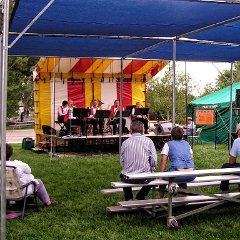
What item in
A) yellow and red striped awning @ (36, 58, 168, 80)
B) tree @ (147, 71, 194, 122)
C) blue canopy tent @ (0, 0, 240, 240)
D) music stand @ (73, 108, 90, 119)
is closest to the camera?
blue canopy tent @ (0, 0, 240, 240)

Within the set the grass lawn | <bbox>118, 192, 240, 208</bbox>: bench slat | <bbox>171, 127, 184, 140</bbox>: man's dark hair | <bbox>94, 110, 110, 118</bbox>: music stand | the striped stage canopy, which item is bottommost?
the grass lawn

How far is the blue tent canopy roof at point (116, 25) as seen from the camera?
5223mm

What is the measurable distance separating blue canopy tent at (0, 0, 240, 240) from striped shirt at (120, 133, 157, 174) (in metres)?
1.59

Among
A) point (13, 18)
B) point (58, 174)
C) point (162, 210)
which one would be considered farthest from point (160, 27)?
point (58, 174)

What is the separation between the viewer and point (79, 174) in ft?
27.9

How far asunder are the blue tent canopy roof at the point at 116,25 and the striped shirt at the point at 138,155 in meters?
1.61

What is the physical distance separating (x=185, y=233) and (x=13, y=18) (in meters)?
3.42

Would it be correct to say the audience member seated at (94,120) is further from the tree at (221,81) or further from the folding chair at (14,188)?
the tree at (221,81)

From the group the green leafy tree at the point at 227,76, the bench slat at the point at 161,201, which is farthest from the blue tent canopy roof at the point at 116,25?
the green leafy tree at the point at 227,76

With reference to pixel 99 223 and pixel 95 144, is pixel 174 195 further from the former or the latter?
pixel 95 144

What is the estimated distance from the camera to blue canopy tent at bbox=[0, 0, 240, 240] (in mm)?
5105

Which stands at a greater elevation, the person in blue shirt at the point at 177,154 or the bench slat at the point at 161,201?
the person in blue shirt at the point at 177,154

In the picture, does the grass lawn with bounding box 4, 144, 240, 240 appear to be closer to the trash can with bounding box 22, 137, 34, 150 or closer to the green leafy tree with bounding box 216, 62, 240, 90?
the trash can with bounding box 22, 137, 34, 150

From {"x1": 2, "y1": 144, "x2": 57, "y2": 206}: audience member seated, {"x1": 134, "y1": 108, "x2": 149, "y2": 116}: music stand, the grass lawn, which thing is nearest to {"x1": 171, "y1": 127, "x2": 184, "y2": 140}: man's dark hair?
the grass lawn
